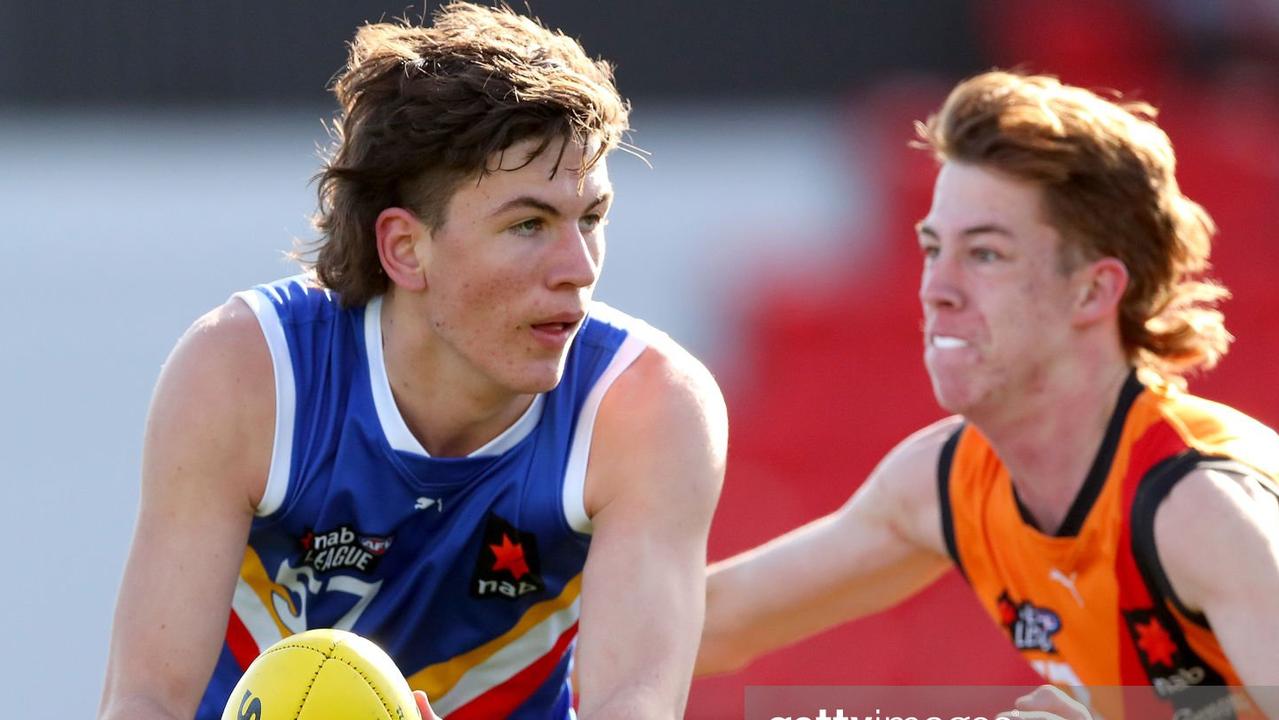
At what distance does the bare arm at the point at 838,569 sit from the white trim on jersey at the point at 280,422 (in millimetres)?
1737

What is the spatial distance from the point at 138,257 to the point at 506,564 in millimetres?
8647

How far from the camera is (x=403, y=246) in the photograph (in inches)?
157

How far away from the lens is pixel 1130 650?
188 inches

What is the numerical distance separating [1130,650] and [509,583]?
71.1 inches

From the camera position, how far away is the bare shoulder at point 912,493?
5.26 m

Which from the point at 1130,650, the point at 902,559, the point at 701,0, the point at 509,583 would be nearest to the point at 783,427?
the point at 902,559

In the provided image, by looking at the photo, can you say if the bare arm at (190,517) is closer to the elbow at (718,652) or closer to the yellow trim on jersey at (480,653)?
the yellow trim on jersey at (480,653)

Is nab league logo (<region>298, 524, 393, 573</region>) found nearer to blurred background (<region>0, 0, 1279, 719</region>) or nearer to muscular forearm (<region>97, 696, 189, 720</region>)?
muscular forearm (<region>97, 696, 189, 720</region>)

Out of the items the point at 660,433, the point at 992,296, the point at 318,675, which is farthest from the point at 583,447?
the point at 992,296

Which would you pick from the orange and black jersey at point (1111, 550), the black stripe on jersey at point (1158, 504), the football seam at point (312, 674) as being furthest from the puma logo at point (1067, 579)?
the football seam at point (312, 674)

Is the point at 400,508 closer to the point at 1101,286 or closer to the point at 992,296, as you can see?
the point at 992,296

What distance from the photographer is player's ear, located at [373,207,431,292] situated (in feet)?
13.0

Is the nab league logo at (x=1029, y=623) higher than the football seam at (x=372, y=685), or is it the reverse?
the nab league logo at (x=1029, y=623)

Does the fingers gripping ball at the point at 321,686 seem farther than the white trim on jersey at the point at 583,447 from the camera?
No
